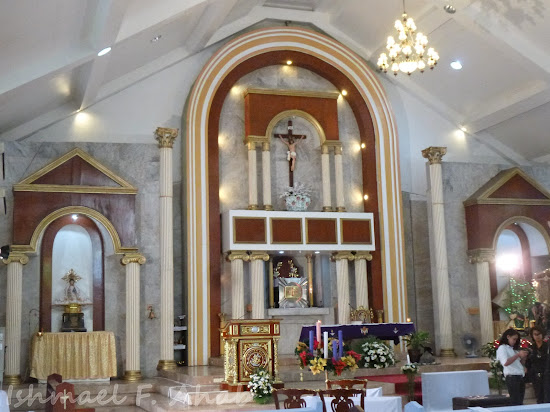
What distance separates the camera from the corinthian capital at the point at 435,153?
17.3m

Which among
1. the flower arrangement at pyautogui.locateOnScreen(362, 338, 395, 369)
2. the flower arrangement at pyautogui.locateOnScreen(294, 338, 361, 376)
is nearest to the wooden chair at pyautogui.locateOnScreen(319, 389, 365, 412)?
the flower arrangement at pyautogui.locateOnScreen(294, 338, 361, 376)

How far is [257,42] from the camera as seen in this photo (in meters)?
17.2

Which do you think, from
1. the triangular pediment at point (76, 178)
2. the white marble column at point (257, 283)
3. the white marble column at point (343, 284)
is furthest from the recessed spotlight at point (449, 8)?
the triangular pediment at point (76, 178)

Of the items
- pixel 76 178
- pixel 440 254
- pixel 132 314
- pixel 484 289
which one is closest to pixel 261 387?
pixel 132 314

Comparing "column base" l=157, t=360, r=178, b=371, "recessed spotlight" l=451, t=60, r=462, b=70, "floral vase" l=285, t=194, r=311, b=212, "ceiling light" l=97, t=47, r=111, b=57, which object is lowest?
"column base" l=157, t=360, r=178, b=371

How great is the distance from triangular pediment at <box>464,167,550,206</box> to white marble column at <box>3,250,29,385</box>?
399 inches

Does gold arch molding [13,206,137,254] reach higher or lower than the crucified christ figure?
lower

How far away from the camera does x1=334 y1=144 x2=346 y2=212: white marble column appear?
1712 cm

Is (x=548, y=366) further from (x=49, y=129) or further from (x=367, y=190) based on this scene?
(x=49, y=129)

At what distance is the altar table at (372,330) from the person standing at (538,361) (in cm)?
387

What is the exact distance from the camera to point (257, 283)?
1598 centimetres

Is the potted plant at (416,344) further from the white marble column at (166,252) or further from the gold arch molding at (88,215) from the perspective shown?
the gold arch molding at (88,215)

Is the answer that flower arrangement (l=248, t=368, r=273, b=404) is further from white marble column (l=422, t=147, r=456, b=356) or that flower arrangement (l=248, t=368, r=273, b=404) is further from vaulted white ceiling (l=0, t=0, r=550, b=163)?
white marble column (l=422, t=147, r=456, b=356)

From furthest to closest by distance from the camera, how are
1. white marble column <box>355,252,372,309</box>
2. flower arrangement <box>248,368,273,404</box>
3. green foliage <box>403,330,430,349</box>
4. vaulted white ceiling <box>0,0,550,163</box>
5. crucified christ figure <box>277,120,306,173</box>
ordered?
crucified christ figure <box>277,120,306,173</box> < white marble column <box>355,252,372,309</box> < green foliage <box>403,330,430,349</box> < vaulted white ceiling <box>0,0,550,163</box> < flower arrangement <box>248,368,273,404</box>
